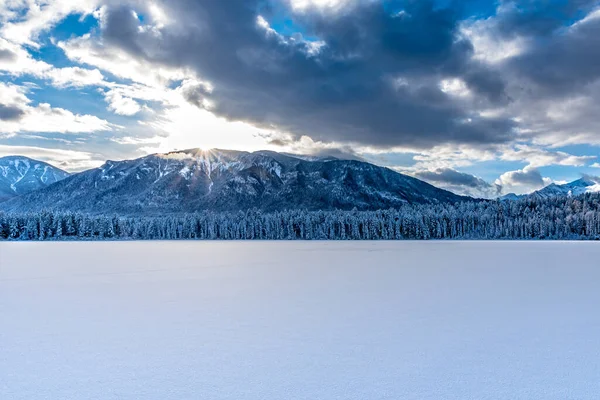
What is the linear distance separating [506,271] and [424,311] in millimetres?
22534

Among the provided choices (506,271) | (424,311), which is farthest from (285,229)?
(424,311)

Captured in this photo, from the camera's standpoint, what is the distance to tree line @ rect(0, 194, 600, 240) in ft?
503

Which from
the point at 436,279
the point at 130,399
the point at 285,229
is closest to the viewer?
the point at 130,399

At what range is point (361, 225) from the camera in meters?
169

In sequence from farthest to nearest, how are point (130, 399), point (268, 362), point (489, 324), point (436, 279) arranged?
1. point (436, 279)
2. point (489, 324)
3. point (268, 362)
4. point (130, 399)

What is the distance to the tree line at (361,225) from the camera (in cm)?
15338

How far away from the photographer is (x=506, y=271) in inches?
1447

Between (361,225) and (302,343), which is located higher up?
(361,225)

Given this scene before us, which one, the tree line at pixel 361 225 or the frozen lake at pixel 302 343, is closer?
the frozen lake at pixel 302 343

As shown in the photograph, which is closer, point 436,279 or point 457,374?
point 457,374

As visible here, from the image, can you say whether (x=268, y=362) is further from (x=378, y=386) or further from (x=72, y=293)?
(x=72, y=293)

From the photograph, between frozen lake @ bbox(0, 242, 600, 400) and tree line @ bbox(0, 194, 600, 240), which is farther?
tree line @ bbox(0, 194, 600, 240)

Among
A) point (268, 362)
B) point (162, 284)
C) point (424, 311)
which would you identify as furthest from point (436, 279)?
point (268, 362)

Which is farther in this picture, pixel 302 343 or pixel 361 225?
pixel 361 225
